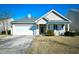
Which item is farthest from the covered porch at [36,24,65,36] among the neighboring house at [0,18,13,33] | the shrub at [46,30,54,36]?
the neighboring house at [0,18,13,33]

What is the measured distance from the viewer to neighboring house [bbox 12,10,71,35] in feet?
25.2

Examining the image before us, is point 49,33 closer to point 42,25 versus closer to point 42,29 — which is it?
point 42,29

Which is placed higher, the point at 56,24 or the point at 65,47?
the point at 56,24

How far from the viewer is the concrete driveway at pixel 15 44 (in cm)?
710

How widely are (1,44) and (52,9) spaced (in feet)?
6.82

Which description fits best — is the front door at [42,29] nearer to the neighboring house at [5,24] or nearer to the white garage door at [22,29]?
the white garage door at [22,29]

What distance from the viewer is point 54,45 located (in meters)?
7.41

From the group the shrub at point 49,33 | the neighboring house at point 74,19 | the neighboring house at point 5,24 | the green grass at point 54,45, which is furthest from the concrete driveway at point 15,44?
the neighboring house at point 74,19

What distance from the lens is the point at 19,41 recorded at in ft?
24.9

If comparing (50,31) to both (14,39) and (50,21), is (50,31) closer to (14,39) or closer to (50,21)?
(50,21)

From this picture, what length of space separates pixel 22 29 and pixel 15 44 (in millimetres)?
761

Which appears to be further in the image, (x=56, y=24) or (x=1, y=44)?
(x=56, y=24)

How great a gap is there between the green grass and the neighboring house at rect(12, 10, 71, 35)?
25 centimetres
